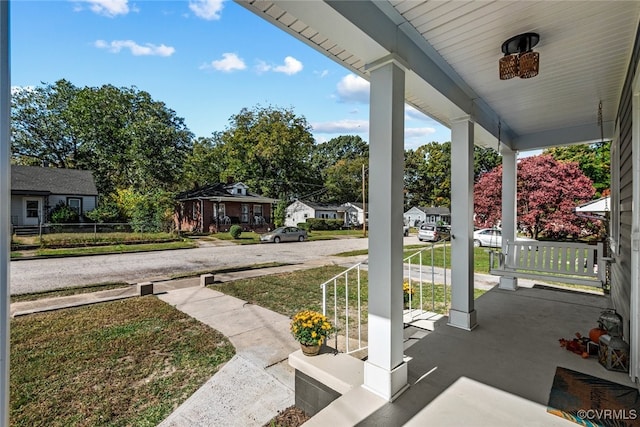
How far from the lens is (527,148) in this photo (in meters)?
4.84

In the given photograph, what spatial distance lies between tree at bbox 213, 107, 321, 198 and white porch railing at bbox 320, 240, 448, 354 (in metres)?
18.7

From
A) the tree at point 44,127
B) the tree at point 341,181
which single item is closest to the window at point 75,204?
the tree at point 44,127

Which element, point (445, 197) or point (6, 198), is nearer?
point (6, 198)

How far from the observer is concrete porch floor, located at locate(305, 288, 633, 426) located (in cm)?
182

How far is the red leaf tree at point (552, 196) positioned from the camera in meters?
12.3

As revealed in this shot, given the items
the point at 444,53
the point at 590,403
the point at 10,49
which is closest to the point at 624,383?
the point at 590,403

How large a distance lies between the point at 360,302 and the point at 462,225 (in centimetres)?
261

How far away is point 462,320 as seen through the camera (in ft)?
10.5

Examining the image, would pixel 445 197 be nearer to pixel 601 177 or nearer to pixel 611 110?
pixel 601 177

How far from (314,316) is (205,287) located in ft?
15.6

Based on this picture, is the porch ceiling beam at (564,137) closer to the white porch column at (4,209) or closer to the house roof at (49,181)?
the white porch column at (4,209)

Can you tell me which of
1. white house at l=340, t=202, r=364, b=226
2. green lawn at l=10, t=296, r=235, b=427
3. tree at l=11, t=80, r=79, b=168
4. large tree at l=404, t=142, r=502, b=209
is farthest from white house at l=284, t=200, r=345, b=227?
green lawn at l=10, t=296, r=235, b=427

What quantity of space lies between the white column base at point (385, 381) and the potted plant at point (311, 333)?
505 mm

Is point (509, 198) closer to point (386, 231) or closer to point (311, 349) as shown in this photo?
point (386, 231)
